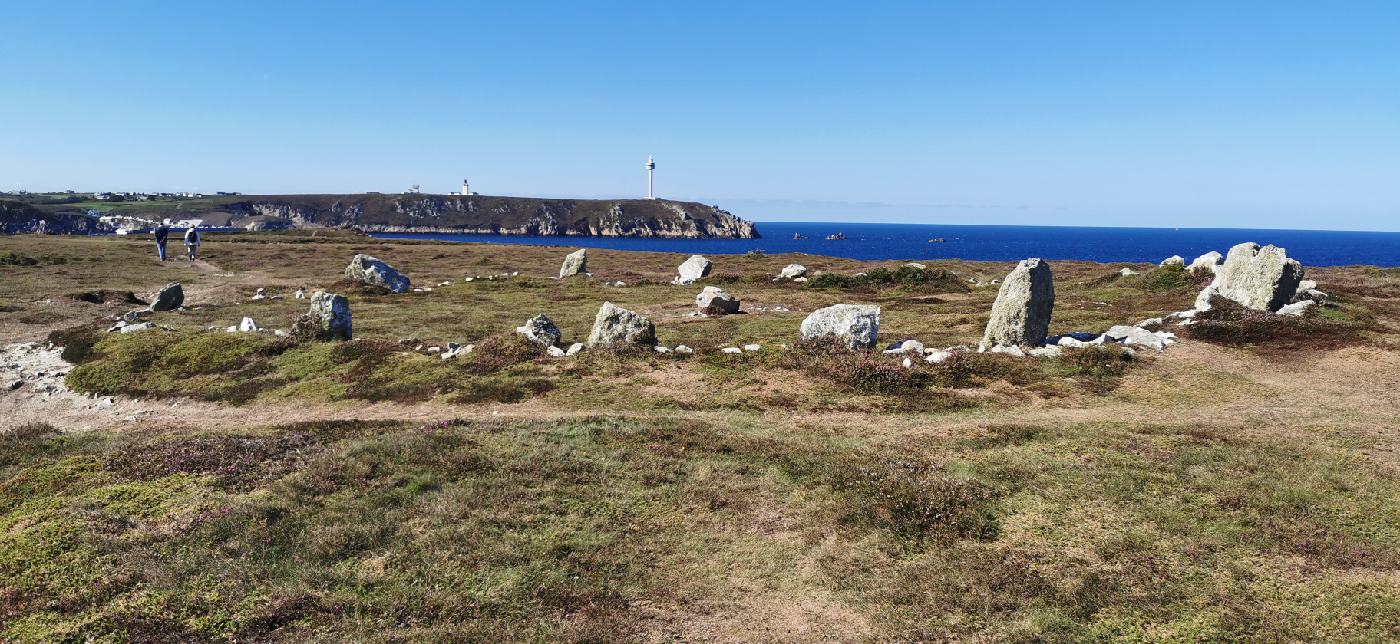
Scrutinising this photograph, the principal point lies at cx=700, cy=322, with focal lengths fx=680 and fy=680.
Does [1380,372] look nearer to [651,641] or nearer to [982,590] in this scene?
[982,590]

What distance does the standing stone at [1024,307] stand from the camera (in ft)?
81.7

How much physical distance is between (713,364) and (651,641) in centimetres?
1591

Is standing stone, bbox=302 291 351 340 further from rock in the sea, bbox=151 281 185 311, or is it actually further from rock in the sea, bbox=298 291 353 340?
rock in the sea, bbox=151 281 185 311

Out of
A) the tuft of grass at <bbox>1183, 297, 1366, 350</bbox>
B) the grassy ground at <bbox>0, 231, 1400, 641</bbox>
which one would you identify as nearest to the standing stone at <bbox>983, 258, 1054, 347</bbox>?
the grassy ground at <bbox>0, 231, 1400, 641</bbox>

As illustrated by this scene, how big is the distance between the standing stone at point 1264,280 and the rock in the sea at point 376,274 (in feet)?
171

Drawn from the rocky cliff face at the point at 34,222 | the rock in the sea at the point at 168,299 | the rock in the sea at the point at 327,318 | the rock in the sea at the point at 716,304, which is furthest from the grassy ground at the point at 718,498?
the rocky cliff face at the point at 34,222

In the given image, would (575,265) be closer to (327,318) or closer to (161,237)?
(327,318)

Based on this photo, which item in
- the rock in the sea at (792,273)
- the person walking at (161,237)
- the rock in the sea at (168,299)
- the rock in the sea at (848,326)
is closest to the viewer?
the rock in the sea at (848,326)

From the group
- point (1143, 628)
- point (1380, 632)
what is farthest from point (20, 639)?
point (1380, 632)

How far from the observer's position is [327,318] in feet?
92.5

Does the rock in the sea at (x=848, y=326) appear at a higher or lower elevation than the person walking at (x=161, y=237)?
lower

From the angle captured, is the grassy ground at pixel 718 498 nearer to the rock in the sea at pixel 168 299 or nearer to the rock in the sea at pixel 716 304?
the rock in the sea at pixel 716 304

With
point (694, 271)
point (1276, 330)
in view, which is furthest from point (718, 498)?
point (694, 271)

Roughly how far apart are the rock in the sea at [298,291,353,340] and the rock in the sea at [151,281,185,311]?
58.5ft
